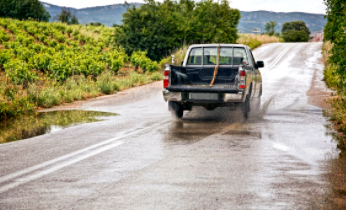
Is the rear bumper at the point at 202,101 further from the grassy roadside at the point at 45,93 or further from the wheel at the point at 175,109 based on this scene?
the grassy roadside at the point at 45,93

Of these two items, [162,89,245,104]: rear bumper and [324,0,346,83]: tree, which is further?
[162,89,245,104]: rear bumper

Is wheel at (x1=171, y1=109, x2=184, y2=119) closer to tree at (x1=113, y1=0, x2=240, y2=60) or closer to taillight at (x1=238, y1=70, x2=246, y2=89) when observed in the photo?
taillight at (x1=238, y1=70, x2=246, y2=89)

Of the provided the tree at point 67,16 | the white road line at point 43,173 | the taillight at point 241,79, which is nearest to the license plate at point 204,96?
the taillight at point 241,79

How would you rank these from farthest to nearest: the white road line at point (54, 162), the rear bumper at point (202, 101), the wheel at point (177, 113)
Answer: the wheel at point (177, 113), the rear bumper at point (202, 101), the white road line at point (54, 162)

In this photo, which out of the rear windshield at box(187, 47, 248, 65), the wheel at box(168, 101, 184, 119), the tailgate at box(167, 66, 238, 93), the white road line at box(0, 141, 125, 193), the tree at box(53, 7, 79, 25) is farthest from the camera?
the tree at box(53, 7, 79, 25)

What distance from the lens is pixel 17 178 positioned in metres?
4.93

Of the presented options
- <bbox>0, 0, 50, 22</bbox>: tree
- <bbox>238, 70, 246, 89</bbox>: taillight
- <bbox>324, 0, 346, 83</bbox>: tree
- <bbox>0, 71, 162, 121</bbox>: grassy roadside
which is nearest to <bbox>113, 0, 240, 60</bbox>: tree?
<bbox>0, 71, 162, 121</bbox>: grassy roadside

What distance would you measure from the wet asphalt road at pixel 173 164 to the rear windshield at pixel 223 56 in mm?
1594

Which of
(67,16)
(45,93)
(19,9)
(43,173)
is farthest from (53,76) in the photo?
(67,16)

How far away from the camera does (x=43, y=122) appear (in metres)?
9.98

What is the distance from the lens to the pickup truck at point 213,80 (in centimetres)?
919

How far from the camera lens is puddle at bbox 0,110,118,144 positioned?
8461 mm

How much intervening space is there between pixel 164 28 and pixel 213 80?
81.1ft

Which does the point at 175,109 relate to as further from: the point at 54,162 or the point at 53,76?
the point at 53,76
